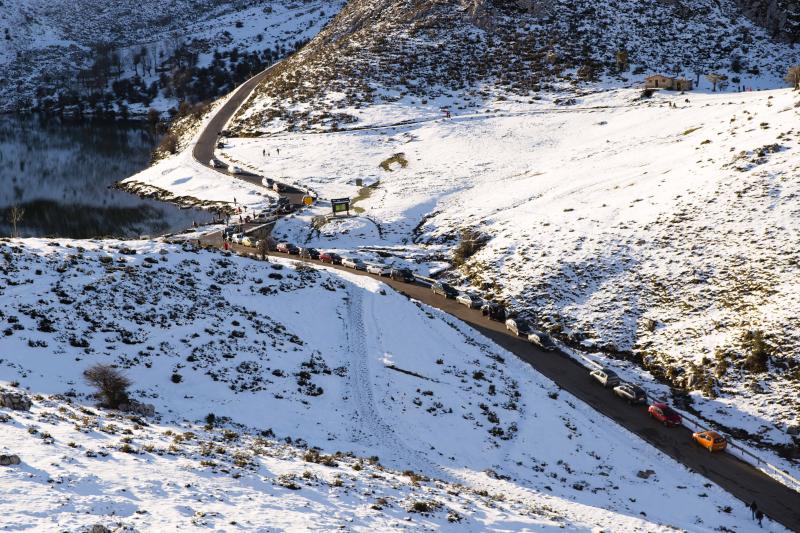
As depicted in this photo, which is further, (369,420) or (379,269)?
(379,269)

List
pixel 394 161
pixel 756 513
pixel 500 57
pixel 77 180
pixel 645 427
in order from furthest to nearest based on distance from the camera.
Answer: pixel 500 57 < pixel 77 180 < pixel 394 161 < pixel 645 427 < pixel 756 513

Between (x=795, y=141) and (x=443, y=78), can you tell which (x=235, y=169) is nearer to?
(x=443, y=78)

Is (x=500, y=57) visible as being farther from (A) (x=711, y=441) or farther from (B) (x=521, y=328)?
(A) (x=711, y=441)

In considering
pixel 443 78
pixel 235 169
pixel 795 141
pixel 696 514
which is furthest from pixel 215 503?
pixel 443 78

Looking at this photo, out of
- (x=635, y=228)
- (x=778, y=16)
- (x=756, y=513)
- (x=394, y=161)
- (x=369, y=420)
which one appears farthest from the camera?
(x=778, y=16)

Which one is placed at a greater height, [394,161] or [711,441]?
[394,161]

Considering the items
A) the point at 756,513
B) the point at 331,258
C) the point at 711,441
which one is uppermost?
the point at 331,258

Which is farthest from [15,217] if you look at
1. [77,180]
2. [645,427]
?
[645,427]

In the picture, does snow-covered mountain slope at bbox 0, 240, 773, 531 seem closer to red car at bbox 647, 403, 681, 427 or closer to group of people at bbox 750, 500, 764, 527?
group of people at bbox 750, 500, 764, 527
